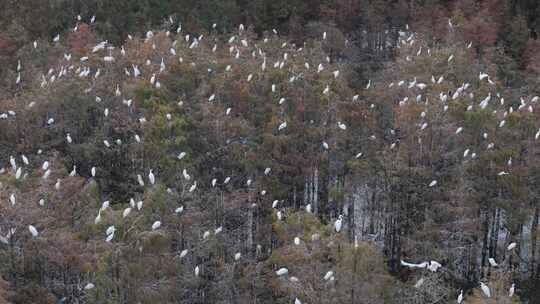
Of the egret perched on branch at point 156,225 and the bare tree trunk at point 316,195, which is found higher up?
the egret perched on branch at point 156,225

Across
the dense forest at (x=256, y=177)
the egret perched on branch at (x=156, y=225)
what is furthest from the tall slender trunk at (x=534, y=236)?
the egret perched on branch at (x=156, y=225)

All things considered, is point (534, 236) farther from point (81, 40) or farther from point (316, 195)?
point (81, 40)

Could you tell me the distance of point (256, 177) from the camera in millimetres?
18734

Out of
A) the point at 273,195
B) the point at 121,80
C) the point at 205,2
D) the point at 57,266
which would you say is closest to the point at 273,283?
the point at 57,266

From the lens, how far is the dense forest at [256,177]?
1268 centimetres

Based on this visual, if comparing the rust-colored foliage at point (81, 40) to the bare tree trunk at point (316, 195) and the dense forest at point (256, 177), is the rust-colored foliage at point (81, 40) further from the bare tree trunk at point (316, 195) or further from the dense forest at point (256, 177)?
the bare tree trunk at point (316, 195)

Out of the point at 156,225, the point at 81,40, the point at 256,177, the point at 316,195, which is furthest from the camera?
the point at 81,40

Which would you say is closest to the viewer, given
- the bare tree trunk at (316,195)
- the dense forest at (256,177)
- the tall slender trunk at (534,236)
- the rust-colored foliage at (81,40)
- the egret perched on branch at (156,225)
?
the dense forest at (256,177)

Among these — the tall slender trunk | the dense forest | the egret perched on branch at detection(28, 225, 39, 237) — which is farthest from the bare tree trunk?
the egret perched on branch at detection(28, 225, 39, 237)

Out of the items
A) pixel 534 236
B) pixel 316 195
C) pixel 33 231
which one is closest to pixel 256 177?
pixel 316 195

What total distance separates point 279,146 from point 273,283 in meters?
5.69

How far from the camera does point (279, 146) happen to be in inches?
731

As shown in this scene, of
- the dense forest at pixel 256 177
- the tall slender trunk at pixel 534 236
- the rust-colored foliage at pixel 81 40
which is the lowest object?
the tall slender trunk at pixel 534 236

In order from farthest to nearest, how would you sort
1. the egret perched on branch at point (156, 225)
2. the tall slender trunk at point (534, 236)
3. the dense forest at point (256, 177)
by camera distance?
the tall slender trunk at point (534, 236) → the egret perched on branch at point (156, 225) → the dense forest at point (256, 177)
